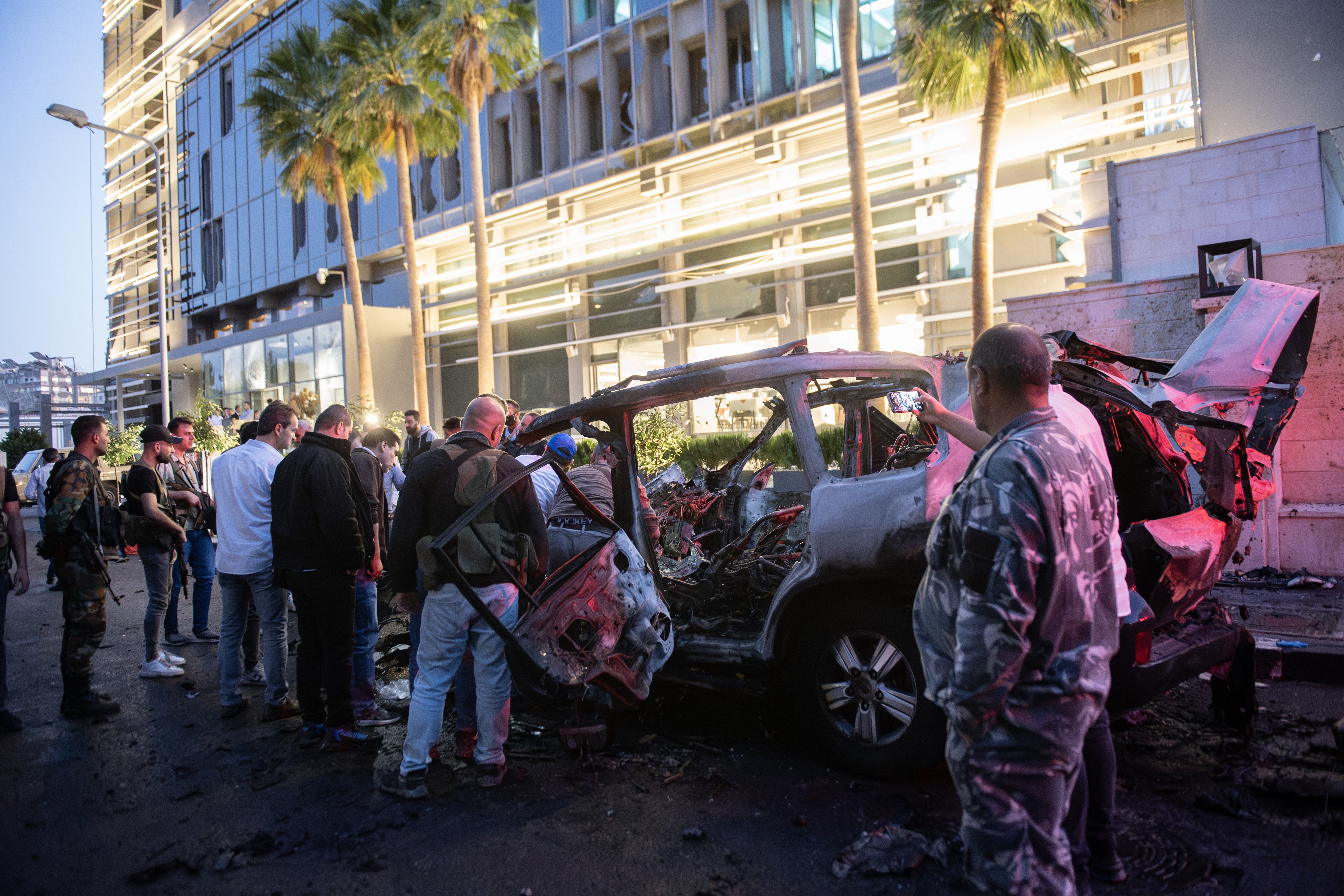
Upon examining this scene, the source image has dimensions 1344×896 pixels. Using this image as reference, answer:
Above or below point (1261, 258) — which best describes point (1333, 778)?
below

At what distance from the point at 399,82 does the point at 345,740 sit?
58.9 ft

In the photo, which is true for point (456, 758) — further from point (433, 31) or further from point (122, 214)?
point (122, 214)

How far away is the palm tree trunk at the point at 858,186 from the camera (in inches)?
480

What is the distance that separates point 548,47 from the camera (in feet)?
76.5

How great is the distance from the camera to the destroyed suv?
136 inches

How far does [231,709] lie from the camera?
502 cm

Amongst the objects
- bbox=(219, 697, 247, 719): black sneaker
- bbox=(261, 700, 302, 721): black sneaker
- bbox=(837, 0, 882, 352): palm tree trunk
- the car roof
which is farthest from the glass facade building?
bbox=(219, 697, 247, 719): black sneaker

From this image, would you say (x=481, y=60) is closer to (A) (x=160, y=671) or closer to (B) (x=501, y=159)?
(B) (x=501, y=159)

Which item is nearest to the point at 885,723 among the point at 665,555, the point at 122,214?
the point at 665,555

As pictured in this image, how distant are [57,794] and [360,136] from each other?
18.3 m

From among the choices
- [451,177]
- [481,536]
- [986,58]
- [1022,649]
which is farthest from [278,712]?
[451,177]

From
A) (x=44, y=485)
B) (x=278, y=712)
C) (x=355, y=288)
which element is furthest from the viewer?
(x=355, y=288)

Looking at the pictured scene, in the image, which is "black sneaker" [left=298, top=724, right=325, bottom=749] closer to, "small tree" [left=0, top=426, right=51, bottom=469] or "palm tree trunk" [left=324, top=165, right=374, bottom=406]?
"palm tree trunk" [left=324, top=165, right=374, bottom=406]

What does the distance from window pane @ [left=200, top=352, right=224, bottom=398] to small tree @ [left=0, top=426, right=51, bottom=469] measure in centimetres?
597
